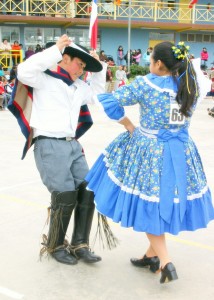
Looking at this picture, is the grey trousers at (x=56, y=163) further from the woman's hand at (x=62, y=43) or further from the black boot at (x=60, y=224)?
the woman's hand at (x=62, y=43)

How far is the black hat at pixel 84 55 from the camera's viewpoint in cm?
340

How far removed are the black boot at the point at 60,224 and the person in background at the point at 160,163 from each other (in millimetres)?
306

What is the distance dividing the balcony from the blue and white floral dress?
888 inches

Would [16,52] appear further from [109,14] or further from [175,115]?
[175,115]

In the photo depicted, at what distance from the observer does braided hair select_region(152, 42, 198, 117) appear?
3027 millimetres

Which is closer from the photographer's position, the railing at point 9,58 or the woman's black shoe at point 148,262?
the woman's black shoe at point 148,262

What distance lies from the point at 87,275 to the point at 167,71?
1476mm

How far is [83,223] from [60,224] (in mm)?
187

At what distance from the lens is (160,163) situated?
3.03 metres

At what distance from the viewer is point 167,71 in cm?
311

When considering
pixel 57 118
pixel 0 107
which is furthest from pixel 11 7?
pixel 57 118

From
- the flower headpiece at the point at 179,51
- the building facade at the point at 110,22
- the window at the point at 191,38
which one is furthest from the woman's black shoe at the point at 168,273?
the window at the point at 191,38

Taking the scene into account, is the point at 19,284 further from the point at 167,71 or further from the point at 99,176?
the point at 167,71

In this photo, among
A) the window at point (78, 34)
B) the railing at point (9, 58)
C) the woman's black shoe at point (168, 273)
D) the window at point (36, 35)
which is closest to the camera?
the woman's black shoe at point (168, 273)
